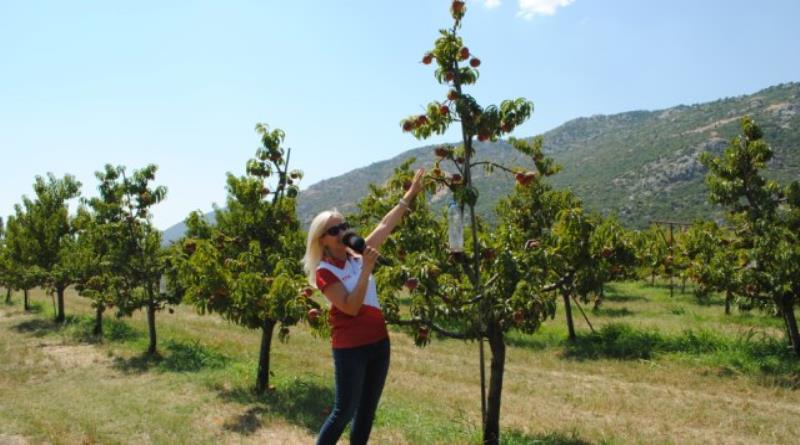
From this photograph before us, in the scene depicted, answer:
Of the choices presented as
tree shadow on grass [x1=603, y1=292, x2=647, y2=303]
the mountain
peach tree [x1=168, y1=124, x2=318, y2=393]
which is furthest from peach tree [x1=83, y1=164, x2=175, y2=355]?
the mountain

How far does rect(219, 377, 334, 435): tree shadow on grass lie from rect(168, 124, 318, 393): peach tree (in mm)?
524

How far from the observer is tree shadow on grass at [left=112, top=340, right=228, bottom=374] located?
1381 cm

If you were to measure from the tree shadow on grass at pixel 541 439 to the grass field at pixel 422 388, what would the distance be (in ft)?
0.14

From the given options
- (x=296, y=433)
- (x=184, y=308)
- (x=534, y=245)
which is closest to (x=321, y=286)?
(x=534, y=245)

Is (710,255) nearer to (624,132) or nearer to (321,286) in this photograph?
(321,286)

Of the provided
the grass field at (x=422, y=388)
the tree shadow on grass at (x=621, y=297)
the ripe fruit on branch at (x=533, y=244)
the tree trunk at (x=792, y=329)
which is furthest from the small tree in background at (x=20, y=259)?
the tree shadow on grass at (x=621, y=297)

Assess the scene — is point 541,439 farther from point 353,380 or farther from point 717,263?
point 717,263

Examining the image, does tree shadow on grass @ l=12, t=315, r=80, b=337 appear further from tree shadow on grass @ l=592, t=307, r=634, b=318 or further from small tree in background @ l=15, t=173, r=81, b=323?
tree shadow on grass @ l=592, t=307, r=634, b=318

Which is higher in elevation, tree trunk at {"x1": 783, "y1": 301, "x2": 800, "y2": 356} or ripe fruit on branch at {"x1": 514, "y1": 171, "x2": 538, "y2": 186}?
ripe fruit on branch at {"x1": 514, "y1": 171, "x2": 538, "y2": 186}

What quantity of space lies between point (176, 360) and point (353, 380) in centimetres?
1257

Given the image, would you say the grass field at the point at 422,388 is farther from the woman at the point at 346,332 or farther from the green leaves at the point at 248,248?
the woman at the point at 346,332

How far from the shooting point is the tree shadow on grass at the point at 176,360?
45.3 feet

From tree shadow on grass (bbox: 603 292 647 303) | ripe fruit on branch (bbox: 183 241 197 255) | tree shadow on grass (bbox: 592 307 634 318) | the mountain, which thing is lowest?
tree shadow on grass (bbox: 603 292 647 303)

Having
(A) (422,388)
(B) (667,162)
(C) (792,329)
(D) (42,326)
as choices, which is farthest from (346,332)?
(B) (667,162)
